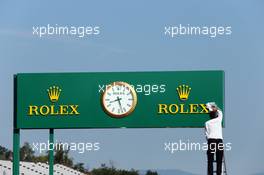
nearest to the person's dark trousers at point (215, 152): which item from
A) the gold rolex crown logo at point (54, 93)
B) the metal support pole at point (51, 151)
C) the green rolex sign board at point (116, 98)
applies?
the green rolex sign board at point (116, 98)

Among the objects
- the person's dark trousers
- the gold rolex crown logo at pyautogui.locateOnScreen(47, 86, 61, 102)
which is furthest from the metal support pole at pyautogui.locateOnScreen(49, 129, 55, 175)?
the person's dark trousers

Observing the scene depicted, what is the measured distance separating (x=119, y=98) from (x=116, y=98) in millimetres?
122

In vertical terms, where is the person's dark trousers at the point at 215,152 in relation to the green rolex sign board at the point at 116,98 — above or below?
below

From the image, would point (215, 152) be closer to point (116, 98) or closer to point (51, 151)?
point (51, 151)

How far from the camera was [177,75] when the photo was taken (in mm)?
22016

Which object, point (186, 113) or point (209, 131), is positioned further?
point (186, 113)

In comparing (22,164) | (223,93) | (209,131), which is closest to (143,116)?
(223,93)

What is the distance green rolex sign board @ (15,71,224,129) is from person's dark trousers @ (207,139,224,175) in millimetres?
6352

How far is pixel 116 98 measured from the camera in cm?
2252

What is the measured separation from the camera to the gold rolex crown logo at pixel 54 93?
22.5 metres

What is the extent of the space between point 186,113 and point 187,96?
472mm

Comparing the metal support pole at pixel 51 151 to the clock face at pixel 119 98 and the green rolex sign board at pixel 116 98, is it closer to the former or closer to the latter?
the green rolex sign board at pixel 116 98

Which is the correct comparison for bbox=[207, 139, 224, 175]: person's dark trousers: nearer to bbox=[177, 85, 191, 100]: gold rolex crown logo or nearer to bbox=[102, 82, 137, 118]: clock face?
bbox=[177, 85, 191, 100]: gold rolex crown logo

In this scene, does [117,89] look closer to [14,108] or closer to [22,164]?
[14,108]
